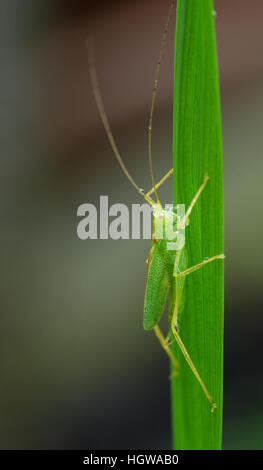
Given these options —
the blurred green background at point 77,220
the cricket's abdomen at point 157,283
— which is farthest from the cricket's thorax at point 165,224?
the blurred green background at point 77,220

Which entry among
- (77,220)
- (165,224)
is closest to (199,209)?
(165,224)

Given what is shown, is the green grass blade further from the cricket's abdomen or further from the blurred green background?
the blurred green background

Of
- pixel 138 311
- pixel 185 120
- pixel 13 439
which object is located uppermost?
pixel 185 120

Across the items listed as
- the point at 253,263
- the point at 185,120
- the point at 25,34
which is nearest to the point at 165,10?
the point at 25,34

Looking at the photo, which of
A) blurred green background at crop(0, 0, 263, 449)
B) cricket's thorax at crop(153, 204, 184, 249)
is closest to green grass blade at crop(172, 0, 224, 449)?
cricket's thorax at crop(153, 204, 184, 249)

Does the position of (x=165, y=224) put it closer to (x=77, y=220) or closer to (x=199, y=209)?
(x=199, y=209)
